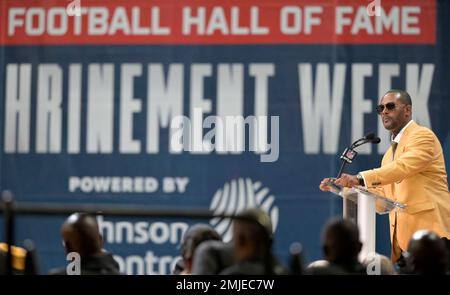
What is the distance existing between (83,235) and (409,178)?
2.73 metres

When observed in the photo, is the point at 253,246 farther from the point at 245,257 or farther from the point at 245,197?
the point at 245,197

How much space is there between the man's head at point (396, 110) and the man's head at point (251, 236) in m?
2.75

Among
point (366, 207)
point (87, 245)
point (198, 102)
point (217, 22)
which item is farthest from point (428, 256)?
point (217, 22)

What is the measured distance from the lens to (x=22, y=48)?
7.36 meters

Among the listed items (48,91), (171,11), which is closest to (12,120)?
(48,91)

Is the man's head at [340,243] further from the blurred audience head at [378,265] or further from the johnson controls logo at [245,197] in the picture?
the johnson controls logo at [245,197]

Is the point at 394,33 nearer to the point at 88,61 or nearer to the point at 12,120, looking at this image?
the point at 88,61

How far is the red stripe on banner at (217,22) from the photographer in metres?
7.12

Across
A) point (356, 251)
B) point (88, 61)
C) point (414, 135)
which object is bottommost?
point (356, 251)

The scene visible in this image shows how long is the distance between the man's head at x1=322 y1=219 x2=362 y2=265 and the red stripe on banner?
10.9 ft

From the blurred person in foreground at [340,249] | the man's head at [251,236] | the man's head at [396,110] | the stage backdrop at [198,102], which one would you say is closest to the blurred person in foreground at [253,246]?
the man's head at [251,236]

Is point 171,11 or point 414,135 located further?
point 171,11

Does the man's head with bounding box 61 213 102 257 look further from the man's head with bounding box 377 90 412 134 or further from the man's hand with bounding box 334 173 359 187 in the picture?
the man's head with bounding box 377 90 412 134

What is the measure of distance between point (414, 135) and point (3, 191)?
3.03 meters
